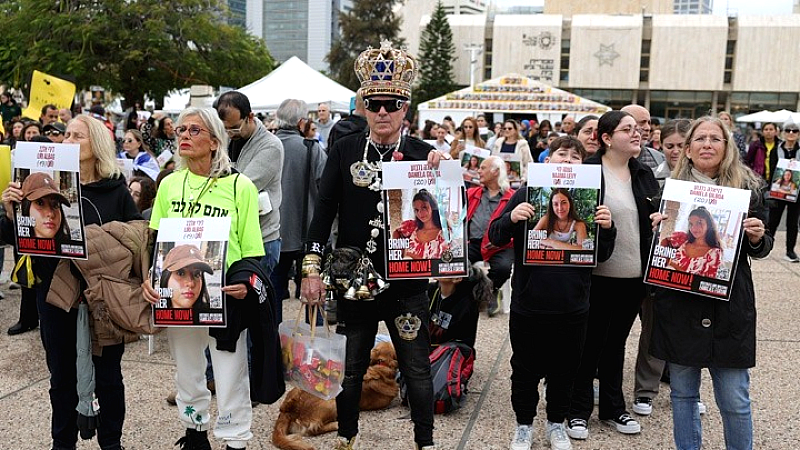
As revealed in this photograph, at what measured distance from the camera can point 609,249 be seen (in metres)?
3.88

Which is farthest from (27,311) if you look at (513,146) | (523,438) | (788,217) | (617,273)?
(788,217)

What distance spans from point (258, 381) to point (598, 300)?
6.76ft

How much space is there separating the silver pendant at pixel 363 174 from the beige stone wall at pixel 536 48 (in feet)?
208

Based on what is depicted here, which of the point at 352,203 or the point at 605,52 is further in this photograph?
the point at 605,52

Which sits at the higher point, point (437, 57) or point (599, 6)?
point (599, 6)

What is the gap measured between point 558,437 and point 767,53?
66582 mm

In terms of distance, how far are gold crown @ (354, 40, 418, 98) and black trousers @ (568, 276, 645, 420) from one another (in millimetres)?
1701

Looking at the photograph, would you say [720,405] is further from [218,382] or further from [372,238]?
[218,382]

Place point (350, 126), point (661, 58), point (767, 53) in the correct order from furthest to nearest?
point (661, 58) → point (767, 53) → point (350, 126)

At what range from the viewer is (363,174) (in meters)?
3.52

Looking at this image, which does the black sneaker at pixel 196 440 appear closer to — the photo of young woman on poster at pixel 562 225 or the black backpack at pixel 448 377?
the black backpack at pixel 448 377

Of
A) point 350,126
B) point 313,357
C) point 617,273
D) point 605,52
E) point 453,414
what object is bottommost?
point 453,414

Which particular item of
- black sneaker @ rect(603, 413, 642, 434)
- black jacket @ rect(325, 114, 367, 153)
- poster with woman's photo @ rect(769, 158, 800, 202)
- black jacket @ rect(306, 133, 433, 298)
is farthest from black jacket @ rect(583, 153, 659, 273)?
poster with woman's photo @ rect(769, 158, 800, 202)

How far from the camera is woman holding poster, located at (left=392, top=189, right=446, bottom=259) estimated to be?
11.3 feet
